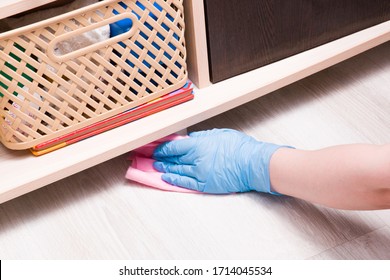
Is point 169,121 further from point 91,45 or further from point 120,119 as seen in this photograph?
point 91,45

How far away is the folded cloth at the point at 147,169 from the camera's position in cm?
116

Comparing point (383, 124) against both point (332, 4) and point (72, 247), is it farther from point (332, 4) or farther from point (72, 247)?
point (72, 247)

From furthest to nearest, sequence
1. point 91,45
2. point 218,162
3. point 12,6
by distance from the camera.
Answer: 1. point 218,162
2. point 91,45
3. point 12,6

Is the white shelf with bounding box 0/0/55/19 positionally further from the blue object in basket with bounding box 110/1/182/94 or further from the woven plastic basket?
the blue object in basket with bounding box 110/1/182/94

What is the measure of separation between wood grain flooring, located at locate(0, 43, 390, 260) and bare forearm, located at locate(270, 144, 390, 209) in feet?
0.21

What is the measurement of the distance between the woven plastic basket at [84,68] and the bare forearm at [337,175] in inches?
9.4

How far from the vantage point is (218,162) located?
113 centimetres

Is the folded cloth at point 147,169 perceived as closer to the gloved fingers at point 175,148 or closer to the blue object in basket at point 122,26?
the gloved fingers at point 175,148

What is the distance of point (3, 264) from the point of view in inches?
41.1

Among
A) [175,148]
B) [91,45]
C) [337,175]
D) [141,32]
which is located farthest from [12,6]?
[337,175]

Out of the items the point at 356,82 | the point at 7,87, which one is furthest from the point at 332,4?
the point at 7,87

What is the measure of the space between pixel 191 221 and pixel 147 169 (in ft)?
0.43

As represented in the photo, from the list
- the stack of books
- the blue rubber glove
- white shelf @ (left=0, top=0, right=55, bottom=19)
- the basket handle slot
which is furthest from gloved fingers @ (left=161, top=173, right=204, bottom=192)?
white shelf @ (left=0, top=0, right=55, bottom=19)

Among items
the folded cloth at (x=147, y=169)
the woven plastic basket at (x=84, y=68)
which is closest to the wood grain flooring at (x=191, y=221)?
the folded cloth at (x=147, y=169)
